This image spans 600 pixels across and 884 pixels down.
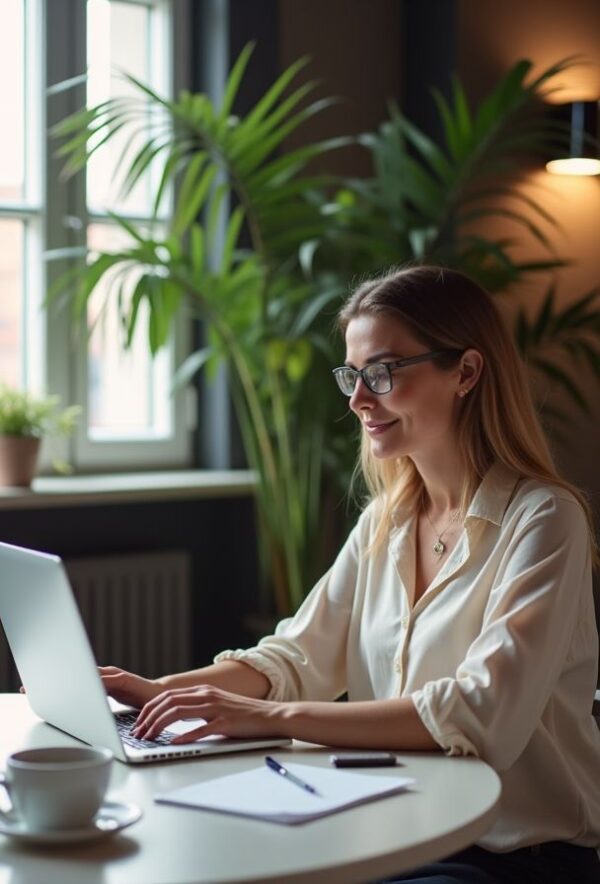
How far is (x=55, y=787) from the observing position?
112 centimetres

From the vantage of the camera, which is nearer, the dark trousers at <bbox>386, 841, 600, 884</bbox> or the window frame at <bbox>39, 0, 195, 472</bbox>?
the dark trousers at <bbox>386, 841, 600, 884</bbox>

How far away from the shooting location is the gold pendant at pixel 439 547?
6.07 feet

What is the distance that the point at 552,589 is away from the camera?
1.60 metres

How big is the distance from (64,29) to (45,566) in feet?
8.57

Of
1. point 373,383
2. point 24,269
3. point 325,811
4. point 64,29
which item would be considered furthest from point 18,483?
point 325,811

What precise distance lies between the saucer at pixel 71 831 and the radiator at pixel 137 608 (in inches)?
89.1

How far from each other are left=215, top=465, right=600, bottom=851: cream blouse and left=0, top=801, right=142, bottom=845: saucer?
0.45 m

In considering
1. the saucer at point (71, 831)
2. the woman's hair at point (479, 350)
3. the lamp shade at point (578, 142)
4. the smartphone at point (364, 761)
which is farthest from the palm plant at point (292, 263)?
the saucer at point (71, 831)

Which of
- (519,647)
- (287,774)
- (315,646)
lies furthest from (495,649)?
(315,646)

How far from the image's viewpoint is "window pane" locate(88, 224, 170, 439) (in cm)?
373

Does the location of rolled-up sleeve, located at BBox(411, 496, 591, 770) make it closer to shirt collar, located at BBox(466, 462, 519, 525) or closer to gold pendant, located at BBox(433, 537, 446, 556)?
shirt collar, located at BBox(466, 462, 519, 525)

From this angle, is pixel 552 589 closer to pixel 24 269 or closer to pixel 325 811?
pixel 325 811

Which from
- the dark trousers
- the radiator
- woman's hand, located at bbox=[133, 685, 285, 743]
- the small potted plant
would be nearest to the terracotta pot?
the small potted plant

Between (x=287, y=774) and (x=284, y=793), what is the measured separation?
73 mm
